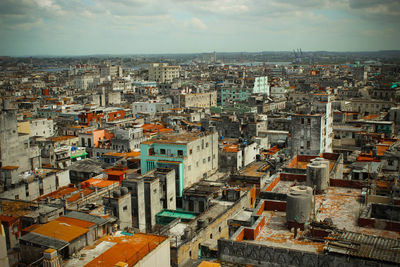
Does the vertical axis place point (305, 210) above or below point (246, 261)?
above

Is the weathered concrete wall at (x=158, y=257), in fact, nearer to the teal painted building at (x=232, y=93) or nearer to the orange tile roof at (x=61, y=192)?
the orange tile roof at (x=61, y=192)

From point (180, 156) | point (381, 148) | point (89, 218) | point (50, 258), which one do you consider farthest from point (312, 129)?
point (50, 258)

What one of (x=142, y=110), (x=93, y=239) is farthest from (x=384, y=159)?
(x=142, y=110)

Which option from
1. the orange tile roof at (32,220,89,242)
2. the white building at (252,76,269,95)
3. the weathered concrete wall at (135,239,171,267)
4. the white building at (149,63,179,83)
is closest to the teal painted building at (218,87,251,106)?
the white building at (252,76,269,95)

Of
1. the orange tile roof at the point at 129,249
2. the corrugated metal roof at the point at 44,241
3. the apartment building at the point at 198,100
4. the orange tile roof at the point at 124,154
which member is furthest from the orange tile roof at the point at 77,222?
the apartment building at the point at 198,100

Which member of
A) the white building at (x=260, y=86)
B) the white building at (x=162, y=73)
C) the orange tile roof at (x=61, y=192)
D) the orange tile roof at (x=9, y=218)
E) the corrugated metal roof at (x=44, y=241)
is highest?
the white building at (x=162, y=73)

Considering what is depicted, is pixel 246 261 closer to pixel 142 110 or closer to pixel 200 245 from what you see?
pixel 200 245
